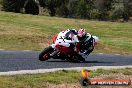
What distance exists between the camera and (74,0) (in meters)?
79.6

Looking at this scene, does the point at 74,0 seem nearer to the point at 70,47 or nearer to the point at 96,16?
the point at 96,16

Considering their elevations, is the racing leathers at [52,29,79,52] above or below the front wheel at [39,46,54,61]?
above

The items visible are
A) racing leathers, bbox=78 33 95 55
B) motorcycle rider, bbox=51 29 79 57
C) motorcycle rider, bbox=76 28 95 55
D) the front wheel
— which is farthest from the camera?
racing leathers, bbox=78 33 95 55

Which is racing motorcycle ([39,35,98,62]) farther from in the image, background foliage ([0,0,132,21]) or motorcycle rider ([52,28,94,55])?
background foliage ([0,0,132,21])

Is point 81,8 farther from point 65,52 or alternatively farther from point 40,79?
point 40,79

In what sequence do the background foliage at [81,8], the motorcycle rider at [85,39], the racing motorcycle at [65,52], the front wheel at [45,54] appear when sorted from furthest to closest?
the background foliage at [81,8] → the motorcycle rider at [85,39] → the racing motorcycle at [65,52] → the front wheel at [45,54]

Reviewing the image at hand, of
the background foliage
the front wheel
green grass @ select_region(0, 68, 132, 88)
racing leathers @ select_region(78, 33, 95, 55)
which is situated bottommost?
the background foliage

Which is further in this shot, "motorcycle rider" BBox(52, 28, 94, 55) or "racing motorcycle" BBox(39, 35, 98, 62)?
"motorcycle rider" BBox(52, 28, 94, 55)

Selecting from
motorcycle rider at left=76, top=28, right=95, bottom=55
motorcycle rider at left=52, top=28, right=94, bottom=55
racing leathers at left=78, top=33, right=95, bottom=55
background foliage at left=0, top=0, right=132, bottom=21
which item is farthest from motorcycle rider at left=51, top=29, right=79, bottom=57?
background foliage at left=0, top=0, right=132, bottom=21

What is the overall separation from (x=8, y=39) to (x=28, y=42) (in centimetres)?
168

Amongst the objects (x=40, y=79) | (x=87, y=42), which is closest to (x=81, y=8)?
(x=87, y=42)

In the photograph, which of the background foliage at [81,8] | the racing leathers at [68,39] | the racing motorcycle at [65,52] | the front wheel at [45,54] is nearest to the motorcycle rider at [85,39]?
the racing motorcycle at [65,52]

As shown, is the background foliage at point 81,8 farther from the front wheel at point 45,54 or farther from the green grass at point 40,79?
the green grass at point 40,79

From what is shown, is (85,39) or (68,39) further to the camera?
(85,39)
